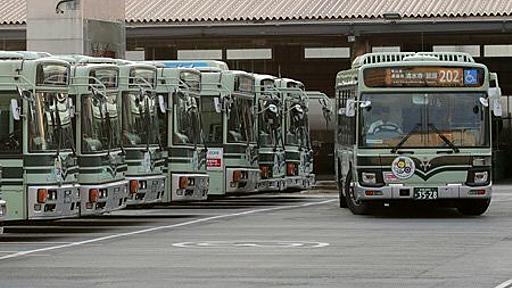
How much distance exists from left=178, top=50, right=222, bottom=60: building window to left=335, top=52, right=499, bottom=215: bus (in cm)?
2934

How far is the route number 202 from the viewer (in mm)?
26312

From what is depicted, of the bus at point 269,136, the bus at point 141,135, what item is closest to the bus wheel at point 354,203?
the bus at point 141,135

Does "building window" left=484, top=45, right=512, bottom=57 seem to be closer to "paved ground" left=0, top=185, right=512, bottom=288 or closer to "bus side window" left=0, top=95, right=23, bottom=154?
"paved ground" left=0, top=185, right=512, bottom=288

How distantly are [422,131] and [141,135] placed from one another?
16.9 feet

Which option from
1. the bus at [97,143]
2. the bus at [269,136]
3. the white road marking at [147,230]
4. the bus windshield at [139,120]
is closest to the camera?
the white road marking at [147,230]

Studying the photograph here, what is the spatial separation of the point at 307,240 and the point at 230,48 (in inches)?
1362

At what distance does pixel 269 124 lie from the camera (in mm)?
33312

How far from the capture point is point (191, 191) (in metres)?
27.6

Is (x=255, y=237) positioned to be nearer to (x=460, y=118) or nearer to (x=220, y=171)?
(x=460, y=118)

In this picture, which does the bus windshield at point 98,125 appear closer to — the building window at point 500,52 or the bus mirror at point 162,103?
the bus mirror at point 162,103

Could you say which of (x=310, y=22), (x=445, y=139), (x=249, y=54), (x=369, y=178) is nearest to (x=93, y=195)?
(x=369, y=178)

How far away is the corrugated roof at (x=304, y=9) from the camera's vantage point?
43.7 meters

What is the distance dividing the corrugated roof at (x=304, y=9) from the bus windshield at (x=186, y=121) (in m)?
16.2

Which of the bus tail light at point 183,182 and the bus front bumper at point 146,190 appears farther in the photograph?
the bus tail light at point 183,182
